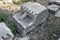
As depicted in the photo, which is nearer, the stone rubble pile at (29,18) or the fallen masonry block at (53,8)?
the stone rubble pile at (29,18)

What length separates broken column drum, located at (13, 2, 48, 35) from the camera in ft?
13.2

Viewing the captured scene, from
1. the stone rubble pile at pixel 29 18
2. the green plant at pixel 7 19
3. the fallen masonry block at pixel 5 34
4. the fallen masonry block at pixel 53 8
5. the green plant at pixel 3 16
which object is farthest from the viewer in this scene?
the fallen masonry block at pixel 53 8

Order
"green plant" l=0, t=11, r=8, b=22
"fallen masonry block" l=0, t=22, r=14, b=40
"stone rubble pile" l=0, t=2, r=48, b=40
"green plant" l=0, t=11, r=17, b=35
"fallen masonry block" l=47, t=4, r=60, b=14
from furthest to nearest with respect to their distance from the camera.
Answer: "fallen masonry block" l=47, t=4, r=60, b=14
"green plant" l=0, t=11, r=8, b=22
"green plant" l=0, t=11, r=17, b=35
"stone rubble pile" l=0, t=2, r=48, b=40
"fallen masonry block" l=0, t=22, r=14, b=40

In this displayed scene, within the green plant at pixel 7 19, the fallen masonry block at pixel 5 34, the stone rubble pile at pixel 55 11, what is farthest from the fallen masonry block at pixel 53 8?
the fallen masonry block at pixel 5 34

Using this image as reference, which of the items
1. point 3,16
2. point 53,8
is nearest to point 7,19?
point 3,16

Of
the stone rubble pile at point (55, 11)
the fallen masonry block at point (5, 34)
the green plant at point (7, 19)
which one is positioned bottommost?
the green plant at point (7, 19)

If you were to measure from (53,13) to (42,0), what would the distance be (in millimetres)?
732

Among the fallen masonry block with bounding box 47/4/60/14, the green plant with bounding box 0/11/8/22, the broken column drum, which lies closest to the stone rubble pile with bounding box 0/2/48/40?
the broken column drum

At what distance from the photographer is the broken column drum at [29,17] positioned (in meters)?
4.01

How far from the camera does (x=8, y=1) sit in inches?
202

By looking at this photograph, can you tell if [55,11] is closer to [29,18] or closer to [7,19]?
[29,18]

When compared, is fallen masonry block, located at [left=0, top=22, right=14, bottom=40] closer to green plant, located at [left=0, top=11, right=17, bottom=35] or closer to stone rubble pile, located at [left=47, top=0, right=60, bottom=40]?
green plant, located at [left=0, top=11, right=17, bottom=35]

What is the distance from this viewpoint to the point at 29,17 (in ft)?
13.9

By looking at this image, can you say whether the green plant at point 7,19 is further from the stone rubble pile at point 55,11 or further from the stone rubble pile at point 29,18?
the stone rubble pile at point 55,11
